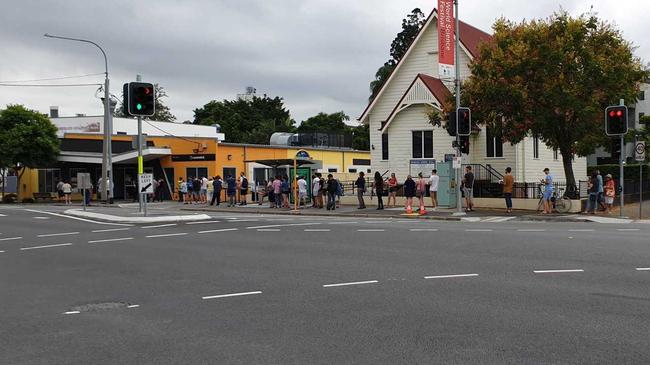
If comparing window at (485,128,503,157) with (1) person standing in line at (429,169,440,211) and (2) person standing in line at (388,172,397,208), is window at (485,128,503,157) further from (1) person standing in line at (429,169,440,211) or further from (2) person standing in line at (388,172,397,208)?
(1) person standing in line at (429,169,440,211)

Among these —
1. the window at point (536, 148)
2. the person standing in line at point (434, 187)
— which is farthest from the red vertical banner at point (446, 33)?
the window at point (536, 148)

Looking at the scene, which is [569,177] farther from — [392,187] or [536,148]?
[536,148]

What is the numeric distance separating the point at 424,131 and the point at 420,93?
2.09 metres

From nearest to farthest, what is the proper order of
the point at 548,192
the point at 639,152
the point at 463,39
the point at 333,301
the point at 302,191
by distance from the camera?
the point at 333,301
the point at 639,152
the point at 548,192
the point at 302,191
the point at 463,39

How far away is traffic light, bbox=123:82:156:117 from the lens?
20.9 meters

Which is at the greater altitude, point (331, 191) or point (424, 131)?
point (424, 131)

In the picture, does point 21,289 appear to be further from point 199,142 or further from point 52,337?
point 199,142

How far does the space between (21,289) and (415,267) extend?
6075 millimetres

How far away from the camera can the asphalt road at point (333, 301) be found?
591 centimetres

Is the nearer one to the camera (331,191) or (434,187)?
(434,187)

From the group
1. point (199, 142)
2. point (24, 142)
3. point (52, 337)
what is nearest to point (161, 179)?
point (199, 142)

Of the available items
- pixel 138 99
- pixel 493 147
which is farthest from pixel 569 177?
pixel 138 99

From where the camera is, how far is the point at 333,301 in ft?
26.5

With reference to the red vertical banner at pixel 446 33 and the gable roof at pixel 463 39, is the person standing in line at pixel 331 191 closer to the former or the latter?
the red vertical banner at pixel 446 33
